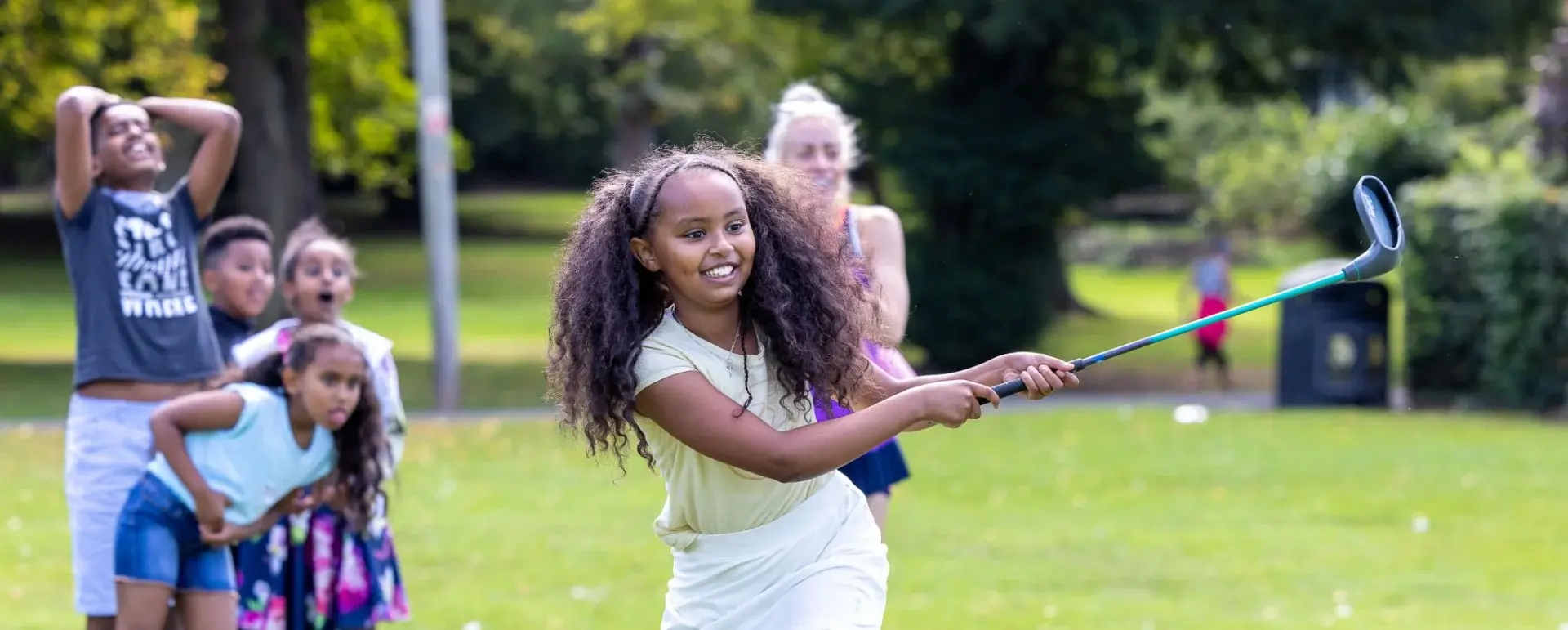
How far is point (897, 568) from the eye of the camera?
27.6 ft

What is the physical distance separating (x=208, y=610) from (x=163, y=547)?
0.21m

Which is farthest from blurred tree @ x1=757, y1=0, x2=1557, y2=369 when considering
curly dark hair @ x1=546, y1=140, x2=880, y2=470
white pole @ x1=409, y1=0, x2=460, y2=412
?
curly dark hair @ x1=546, y1=140, x2=880, y2=470

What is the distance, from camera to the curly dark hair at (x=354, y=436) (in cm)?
542

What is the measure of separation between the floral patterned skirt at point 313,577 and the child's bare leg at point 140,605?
459 mm

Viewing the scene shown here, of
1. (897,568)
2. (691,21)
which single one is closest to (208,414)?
(897,568)

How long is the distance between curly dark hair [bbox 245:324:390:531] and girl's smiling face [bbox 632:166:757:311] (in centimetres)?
210

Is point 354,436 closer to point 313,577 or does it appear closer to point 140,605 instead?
point 313,577

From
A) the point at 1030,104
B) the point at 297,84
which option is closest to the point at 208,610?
the point at 1030,104

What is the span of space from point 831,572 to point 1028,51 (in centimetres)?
1479

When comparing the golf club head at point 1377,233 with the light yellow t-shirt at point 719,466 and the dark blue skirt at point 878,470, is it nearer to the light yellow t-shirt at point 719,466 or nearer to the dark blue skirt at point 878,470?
the light yellow t-shirt at point 719,466

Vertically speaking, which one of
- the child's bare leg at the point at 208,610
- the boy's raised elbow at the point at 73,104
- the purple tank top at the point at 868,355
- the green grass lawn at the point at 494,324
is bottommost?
the green grass lawn at the point at 494,324

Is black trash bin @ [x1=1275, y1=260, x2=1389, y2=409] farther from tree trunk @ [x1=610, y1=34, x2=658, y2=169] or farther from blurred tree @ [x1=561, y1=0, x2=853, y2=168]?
tree trunk @ [x1=610, y1=34, x2=658, y2=169]

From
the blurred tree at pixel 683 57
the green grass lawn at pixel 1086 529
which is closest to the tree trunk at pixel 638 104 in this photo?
the blurred tree at pixel 683 57

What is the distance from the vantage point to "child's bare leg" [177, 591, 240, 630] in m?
5.22
